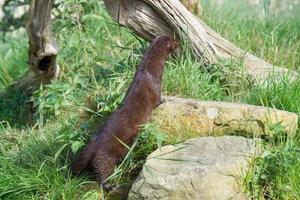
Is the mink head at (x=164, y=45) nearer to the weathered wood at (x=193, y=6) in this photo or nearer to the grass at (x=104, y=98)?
the grass at (x=104, y=98)

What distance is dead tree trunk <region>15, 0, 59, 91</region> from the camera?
6297 mm

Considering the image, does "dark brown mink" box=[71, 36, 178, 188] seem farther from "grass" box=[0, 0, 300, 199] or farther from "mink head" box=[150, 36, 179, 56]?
"mink head" box=[150, 36, 179, 56]

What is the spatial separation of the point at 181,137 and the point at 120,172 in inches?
20.8

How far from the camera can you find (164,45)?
5398mm

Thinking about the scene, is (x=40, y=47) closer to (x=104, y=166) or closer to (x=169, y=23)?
(x=169, y=23)

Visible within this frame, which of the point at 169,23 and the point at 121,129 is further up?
the point at 169,23

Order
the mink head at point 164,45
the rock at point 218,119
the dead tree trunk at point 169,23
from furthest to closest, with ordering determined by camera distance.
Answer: the dead tree trunk at point 169,23
the mink head at point 164,45
the rock at point 218,119

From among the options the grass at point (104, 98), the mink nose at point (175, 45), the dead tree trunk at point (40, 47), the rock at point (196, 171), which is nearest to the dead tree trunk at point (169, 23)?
the grass at point (104, 98)

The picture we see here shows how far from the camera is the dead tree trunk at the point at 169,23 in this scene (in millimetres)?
5863

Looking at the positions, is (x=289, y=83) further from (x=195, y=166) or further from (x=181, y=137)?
(x=195, y=166)

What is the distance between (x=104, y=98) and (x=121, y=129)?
2.26 feet

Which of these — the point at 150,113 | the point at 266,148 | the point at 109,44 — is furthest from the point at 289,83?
the point at 109,44

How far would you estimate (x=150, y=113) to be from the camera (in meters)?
4.91

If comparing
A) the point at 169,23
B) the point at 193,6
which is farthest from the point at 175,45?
the point at 193,6
